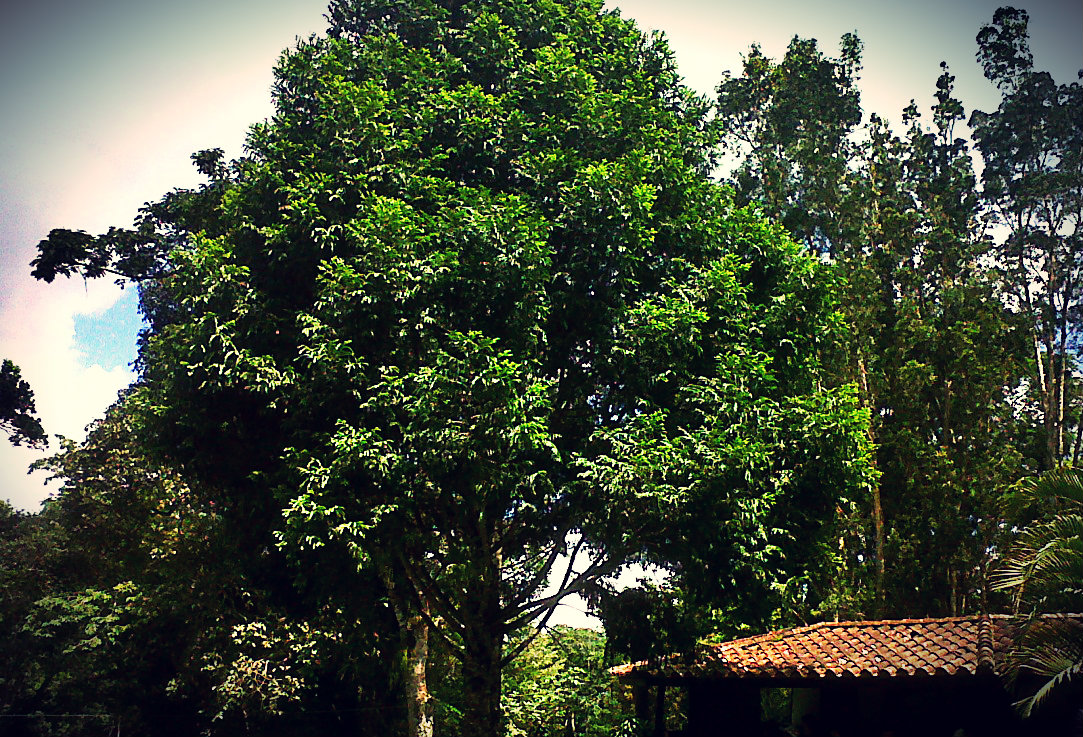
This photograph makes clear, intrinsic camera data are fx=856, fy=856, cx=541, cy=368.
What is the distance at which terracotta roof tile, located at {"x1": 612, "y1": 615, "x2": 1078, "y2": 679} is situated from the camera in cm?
1260

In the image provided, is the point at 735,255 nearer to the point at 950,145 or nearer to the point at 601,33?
the point at 601,33

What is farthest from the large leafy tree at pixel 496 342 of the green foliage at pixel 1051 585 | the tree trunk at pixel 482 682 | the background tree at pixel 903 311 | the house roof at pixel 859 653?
the background tree at pixel 903 311

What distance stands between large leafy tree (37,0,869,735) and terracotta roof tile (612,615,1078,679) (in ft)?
5.50

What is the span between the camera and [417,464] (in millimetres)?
12422

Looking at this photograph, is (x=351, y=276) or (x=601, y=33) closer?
(x=351, y=276)

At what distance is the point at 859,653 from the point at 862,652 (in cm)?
6

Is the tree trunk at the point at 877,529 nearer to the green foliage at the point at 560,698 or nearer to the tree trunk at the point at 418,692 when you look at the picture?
the green foliage at the point at 560,698

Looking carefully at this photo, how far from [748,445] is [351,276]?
6.30 meters

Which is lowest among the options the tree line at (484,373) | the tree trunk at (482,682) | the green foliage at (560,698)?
the green foliage at (560,698)

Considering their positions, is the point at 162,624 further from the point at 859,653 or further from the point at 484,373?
the point at 859,653

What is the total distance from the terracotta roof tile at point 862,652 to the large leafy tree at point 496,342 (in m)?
1.68

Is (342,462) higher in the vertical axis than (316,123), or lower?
lower

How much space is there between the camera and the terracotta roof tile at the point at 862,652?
12.6 metres

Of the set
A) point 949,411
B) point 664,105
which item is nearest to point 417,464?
point 664,105
